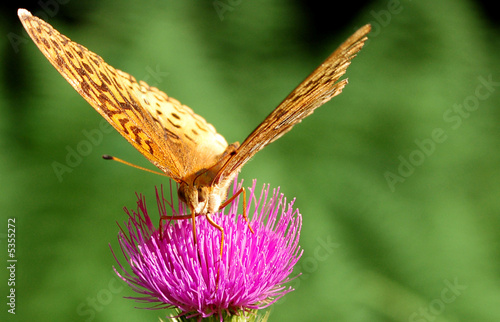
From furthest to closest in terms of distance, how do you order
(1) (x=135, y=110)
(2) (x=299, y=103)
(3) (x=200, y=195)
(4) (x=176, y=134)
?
(4) (x=176, y=134) < (1) (x=135, y=110) < (3) (x=200, y=195) < (2) (x=299, y=103)

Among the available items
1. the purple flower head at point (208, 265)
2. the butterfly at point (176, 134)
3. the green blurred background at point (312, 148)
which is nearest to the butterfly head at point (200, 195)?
the butterfly at point (176, 134)

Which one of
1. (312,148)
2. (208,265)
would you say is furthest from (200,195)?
(312,148)

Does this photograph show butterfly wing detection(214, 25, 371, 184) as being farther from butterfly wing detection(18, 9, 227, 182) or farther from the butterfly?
butterfly wing detection(18, 9, 227, 182)

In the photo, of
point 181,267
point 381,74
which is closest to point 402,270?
point 381,74

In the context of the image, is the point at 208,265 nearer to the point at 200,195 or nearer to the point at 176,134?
the point at 200,195

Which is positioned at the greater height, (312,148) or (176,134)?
(312,148)

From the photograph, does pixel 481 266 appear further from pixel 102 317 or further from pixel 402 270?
pixel 102 317

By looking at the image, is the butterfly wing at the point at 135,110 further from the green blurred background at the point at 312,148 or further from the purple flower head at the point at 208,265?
the green blurred background at the point at 312,148
